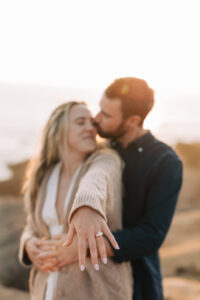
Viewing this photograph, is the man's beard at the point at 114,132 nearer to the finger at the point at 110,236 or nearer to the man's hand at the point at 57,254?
the man's hand at the point at 57,254

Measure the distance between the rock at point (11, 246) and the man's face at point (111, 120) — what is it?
148 inches

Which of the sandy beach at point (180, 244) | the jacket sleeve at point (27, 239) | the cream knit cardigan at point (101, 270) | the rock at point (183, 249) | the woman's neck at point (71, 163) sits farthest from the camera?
the rock at point (183, 249)

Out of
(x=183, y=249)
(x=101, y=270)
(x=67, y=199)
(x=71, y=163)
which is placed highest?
(x=71, y=163)

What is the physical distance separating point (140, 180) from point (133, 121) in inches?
21.6

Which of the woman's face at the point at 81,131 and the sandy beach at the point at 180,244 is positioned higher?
the woman's face at the point at 81,131

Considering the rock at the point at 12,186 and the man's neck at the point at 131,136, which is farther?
the rock at the point at 12,186

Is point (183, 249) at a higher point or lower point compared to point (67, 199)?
lower

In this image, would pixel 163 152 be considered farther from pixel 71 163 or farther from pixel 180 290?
pixel 180 290

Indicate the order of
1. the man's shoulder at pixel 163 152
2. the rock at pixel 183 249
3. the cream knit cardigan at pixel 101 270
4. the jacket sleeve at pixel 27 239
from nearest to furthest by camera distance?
the cream knit cardigan at pixel 101 270 < the man's shoulder at pixel 163 152 < the jacket sleeve at pixel 27 239 < the rock at pixel 183 249

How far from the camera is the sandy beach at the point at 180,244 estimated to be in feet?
17.4

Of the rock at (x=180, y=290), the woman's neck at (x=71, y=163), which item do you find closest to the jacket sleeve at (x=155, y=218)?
the woman's neck at (x=71, y=163)

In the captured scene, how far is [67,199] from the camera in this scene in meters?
2.59

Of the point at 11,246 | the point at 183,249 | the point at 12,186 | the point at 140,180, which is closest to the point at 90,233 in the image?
the point at 140,180

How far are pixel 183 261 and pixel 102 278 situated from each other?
5.49 m
